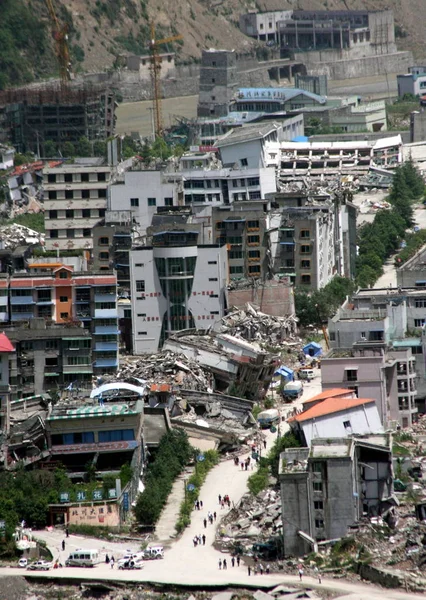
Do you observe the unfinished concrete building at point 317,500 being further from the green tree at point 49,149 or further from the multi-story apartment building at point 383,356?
the green tree at point 49,149

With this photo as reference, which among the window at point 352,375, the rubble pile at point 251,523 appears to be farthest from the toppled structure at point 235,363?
the rubble pile at point 251,523

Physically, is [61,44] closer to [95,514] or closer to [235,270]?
[235,270]

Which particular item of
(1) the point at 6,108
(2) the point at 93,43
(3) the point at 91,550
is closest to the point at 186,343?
(3) the point at 91,550

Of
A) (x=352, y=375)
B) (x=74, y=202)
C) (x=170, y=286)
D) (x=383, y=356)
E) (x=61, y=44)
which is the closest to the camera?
(x=352, y=375)

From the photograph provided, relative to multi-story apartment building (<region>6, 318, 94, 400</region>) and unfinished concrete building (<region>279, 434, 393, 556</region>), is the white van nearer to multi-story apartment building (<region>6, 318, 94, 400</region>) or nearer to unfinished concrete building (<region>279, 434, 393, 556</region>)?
unfinished concrete building (<region>279, 434, 393, 556</region>)

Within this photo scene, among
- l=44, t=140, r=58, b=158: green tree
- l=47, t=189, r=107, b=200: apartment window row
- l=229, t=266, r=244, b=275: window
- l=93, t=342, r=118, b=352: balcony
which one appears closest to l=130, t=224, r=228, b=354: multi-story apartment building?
l=229, t=266, r=244, b=275: window

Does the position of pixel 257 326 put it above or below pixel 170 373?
above

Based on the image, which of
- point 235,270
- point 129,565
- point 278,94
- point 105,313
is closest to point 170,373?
point 105,313
